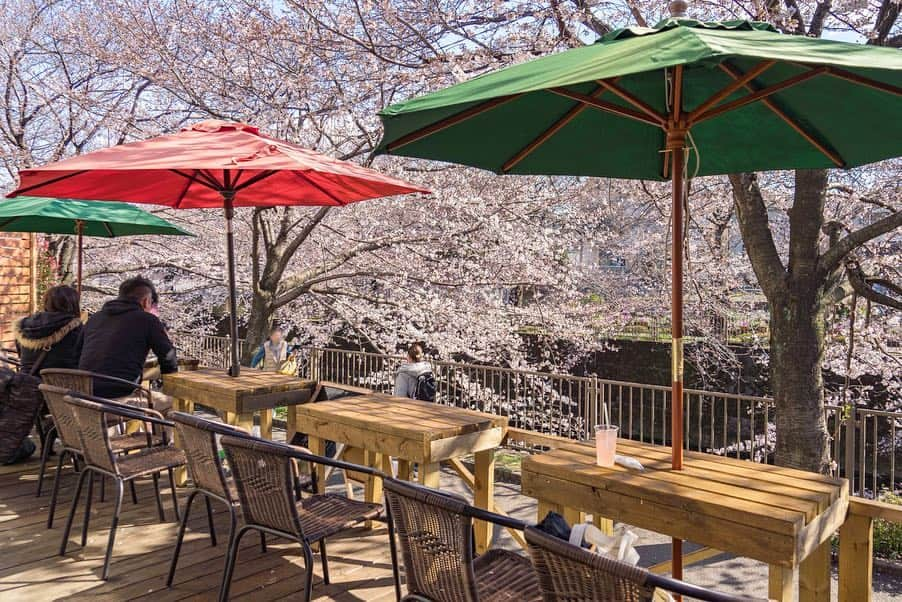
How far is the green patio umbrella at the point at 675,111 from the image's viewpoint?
6.51 ft

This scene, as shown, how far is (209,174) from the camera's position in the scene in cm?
524

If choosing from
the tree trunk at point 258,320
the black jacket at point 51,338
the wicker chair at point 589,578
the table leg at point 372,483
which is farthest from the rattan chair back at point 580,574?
the tree trunk at point 258,320

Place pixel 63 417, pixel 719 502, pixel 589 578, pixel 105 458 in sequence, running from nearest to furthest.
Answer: pixel 589 578 < pixel 719 502 < pixel 105 458 < pixel 63 417

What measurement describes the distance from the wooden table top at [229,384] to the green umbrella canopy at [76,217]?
170 cm

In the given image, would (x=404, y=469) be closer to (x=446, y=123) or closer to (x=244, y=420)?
(x=244, y=420)

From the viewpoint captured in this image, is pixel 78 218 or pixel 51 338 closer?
pixel 51 338

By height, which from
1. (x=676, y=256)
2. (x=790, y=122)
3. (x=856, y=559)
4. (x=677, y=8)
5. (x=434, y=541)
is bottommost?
(x=856, y=559)

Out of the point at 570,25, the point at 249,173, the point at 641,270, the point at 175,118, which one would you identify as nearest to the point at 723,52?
the point at 249,173

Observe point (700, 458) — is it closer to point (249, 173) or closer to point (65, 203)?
point (249, 173)

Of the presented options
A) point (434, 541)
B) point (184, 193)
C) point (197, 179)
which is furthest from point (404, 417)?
point (184, 193)

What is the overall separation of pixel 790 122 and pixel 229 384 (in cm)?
367

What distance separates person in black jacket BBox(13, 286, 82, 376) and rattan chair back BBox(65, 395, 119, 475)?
1810mm

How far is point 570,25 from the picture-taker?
26.0ft

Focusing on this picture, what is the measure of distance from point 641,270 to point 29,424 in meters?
11.2
